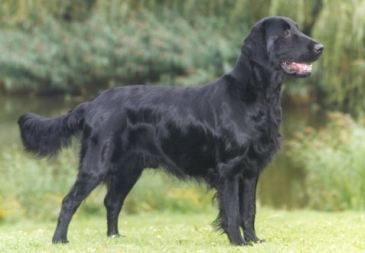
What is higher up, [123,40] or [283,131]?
[123,40]

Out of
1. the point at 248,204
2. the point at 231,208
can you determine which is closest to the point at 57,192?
the point at 248,204

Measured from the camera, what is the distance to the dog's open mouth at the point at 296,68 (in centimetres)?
671

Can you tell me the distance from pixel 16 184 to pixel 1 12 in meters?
6.06

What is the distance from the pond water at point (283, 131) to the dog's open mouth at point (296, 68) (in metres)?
7.01

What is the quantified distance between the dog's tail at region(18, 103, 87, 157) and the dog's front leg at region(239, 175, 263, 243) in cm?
164

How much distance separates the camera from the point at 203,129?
6.92 meters

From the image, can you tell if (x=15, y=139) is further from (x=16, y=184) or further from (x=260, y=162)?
(x=260, y=162)

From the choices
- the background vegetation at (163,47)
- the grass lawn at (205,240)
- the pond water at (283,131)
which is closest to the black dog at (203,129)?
the grass lawn at (205,240)

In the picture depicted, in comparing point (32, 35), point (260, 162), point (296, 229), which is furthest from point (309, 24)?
point (260, 162)

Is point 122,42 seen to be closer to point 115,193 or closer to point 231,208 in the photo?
point 115,193

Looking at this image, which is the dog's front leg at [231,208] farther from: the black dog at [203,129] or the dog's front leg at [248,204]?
the dog's front leg at [248,204]

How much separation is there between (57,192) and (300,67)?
265 inches

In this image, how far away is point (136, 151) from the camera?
7.29m

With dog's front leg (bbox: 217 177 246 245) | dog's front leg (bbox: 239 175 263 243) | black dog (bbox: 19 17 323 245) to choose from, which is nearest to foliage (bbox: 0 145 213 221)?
black dog (bbox: 19 17 323 245)
